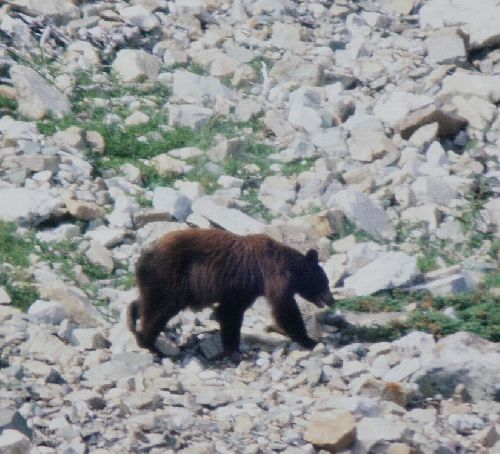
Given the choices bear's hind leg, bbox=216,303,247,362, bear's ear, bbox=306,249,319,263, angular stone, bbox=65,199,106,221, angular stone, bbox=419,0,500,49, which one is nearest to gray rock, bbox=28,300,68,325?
bear's hind leg, bbox=216,303,247,362

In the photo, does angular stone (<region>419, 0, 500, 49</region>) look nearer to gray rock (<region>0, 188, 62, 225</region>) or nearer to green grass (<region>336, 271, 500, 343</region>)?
green grass (<region>336, 271, 500, 343</region>)

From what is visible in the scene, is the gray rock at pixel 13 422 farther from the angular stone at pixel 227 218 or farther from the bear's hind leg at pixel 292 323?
the angular stone at pixel 227 218

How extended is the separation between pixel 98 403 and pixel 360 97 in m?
9.10

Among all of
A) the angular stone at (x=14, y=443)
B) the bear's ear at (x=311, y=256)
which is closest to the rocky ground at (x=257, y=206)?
the angular stone at (x=14, y=443)

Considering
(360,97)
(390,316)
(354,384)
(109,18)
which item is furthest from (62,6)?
(354,384)

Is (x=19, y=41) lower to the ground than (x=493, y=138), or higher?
higher

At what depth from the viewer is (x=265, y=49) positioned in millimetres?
17312

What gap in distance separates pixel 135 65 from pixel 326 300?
20.3 feet

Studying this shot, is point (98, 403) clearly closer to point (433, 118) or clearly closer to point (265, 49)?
point (433, 118)

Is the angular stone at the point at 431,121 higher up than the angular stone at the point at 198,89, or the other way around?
the angular stone at the point at 198,89

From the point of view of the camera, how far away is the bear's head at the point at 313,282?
11.2 metres

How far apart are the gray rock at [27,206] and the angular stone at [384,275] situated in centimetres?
322

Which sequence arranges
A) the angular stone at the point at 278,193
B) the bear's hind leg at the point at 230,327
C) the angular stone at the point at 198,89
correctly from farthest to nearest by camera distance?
the angular stone at the point at 198,89
the angular stone at the point at 278,193
the bear's hind leg at the point at 230,327

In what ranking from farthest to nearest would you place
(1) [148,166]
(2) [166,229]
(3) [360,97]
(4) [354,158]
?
1. (3) [360,97]
2. (4) [354,158]
3. (1) [148,166]
4. (2) [166,229]
